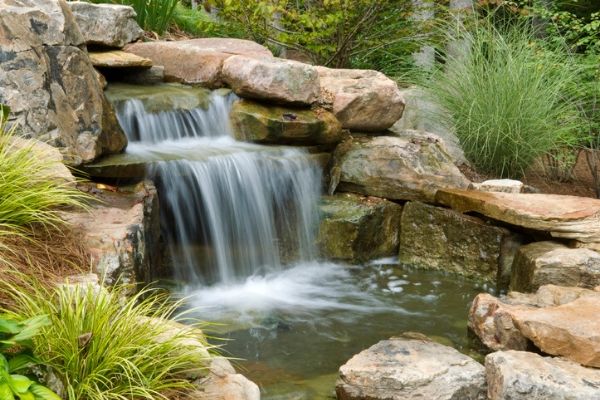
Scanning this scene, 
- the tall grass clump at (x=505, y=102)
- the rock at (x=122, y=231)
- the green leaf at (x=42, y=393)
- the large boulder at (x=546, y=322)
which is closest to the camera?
the green leaf at (x=42, y=393)

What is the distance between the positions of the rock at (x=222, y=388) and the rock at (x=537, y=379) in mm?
1361

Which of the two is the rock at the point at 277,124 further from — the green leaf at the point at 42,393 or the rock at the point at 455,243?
the green leaf at the point at 42,393

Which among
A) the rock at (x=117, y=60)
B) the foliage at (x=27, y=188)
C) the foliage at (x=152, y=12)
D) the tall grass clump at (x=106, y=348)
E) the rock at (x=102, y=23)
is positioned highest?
the foliage at (x=152, y=12)

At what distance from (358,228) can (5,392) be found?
4537 mm

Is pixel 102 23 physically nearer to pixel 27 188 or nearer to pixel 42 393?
pixel 27 188

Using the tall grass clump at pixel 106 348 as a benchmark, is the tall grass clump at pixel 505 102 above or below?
above

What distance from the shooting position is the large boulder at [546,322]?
13.7ft

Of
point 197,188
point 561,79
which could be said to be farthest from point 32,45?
point 561,79

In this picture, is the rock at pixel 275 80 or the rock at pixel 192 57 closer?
the rock at pixel 275 80

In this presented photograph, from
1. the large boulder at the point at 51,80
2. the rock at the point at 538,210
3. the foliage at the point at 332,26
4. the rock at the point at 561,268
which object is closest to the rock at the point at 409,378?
the rock at the point at 561,268

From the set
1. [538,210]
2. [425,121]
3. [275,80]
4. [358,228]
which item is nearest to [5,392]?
[358,228]

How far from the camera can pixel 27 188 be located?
431 centimetres

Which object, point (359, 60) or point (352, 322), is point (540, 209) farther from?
point (359, 60)

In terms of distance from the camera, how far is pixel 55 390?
117 inches
